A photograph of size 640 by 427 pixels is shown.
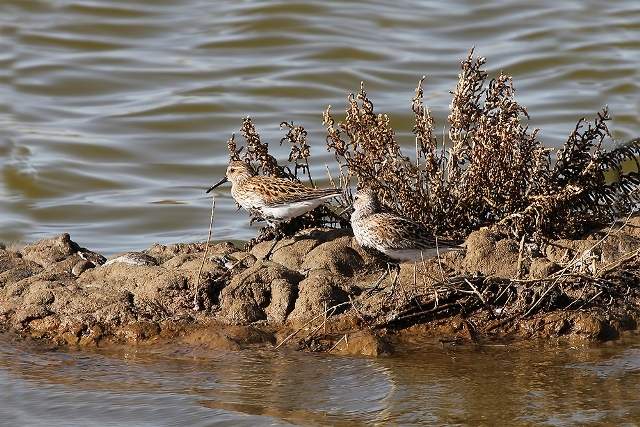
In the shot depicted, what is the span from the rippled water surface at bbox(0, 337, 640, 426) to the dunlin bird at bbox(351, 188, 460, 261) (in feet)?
2.65

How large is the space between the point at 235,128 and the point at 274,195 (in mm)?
7285

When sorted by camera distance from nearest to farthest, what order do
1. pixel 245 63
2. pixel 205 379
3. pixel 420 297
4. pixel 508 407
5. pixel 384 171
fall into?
pixel 508 407
pixel 205 379
pixel 420 297
pixel 384 171
pixel 245 63

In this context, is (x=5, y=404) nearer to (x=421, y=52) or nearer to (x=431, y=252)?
(x=431, y=252)

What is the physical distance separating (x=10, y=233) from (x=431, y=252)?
5.68 metres

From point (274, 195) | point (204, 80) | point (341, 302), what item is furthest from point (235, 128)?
point (341, 302)

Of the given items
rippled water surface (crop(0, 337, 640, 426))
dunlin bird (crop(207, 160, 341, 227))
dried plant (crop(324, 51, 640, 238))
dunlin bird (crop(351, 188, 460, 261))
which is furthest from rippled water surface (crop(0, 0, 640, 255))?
rippled water surface (crop(0, 337, 640, 426))

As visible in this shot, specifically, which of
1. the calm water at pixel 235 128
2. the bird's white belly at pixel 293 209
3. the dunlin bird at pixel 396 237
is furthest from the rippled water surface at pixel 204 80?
the dunlin bird at pixel 396 237

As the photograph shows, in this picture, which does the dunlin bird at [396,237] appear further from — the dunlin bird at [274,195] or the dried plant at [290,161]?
the dried plant at [290,161]

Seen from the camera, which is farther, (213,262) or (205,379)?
(213,262)

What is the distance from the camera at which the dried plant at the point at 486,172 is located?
8.17m

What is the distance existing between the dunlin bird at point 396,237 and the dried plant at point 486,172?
0.55 metres

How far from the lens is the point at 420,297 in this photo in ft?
23.9

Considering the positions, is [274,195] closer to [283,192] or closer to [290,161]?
[283,192]

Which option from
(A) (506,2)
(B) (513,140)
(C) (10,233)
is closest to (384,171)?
(B) (513,140)
